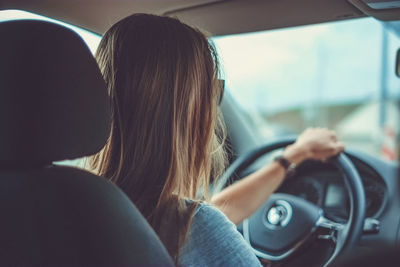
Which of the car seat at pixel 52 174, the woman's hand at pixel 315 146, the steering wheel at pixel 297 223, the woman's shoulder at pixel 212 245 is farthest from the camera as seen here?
the woman's hand at pixel 315 146

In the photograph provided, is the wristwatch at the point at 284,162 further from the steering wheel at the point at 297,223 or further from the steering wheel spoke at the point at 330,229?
the steering wheel spoke at the point at 330,229

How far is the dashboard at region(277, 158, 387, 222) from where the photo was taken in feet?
7.69

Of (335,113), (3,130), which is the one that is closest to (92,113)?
(3,130)

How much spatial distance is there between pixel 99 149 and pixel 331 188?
4.74 ft

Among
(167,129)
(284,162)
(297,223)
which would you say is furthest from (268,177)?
(167,129)

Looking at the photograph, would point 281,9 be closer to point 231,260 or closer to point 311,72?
point 231,260

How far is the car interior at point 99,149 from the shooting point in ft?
3.92

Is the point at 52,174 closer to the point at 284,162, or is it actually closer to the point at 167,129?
the point at 167,129

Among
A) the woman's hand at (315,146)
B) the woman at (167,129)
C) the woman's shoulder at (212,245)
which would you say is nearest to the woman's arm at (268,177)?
the woman's hand at (315,146)

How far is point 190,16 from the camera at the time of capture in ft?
7.04

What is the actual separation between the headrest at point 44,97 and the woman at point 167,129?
18 cm

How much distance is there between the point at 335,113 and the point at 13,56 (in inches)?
865

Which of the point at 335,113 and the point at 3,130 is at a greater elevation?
the point at 3,130

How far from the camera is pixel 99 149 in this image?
4.20ft
